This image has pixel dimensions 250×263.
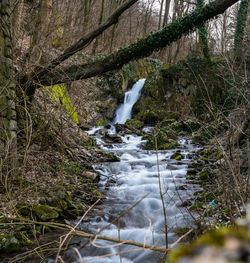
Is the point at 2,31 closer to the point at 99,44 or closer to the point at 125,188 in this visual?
the point at 125,188

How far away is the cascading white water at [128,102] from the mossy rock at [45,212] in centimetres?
1392

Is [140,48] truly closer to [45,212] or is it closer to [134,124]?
[45,212]

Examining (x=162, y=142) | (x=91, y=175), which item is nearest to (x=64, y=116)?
(x=91, y=175)

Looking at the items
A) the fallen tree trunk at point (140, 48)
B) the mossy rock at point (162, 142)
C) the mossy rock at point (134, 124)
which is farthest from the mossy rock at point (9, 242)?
the mossy rock at point (134, 124)

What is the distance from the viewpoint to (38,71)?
6.26m

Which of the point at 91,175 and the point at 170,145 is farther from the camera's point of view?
A: the point at 170,145

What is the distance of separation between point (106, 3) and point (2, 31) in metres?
18.9

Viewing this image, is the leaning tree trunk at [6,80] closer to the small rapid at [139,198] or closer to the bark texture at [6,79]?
the bark texture at [6,79]

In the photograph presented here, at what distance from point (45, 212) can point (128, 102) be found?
15920mm

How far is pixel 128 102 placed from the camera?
795 inches

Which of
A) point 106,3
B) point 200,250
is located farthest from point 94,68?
point 106,3

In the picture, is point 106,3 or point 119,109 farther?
point 106,3

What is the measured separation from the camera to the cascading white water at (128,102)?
19.2m

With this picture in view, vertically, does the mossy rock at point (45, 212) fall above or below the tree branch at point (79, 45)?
below
